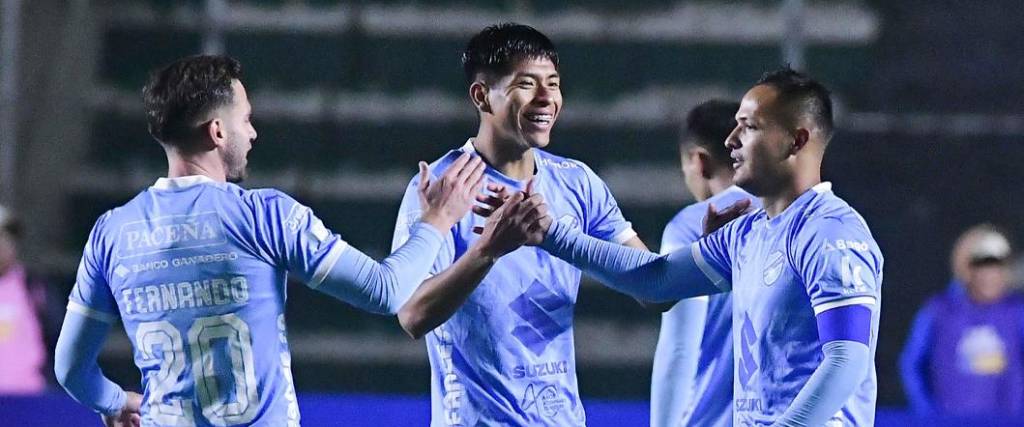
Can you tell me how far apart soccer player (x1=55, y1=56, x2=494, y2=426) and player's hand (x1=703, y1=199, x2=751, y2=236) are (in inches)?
30.1

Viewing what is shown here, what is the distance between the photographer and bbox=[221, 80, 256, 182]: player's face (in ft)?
10.1

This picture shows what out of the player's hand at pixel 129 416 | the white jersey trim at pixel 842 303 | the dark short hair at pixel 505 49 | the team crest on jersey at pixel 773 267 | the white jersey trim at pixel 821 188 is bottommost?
the player's hand at pixel 129 416

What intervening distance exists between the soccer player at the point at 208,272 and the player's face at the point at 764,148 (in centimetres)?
70

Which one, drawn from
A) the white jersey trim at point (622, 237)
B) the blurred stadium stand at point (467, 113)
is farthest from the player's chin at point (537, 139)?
the blurred stadium stand at point (467, 113)

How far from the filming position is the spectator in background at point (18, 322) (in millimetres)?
6570

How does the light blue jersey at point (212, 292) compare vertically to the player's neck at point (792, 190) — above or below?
below

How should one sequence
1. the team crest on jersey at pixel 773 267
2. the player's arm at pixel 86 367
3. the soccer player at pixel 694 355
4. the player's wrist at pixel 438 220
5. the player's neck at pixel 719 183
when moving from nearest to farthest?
the team crest on jersey at pixel 773 267 → the player's arm at pixel 86 367 → the player's wrist at pixel 438 220 → the soccer player at pixel 694 355 → the player's neck at pixel 719 183

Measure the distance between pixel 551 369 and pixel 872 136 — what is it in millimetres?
5382

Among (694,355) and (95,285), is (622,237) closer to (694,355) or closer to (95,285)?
(694,355)

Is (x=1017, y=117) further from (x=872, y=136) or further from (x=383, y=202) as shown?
(x=383, y=202)

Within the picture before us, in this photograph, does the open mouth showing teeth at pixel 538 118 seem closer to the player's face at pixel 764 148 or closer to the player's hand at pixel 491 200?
the player's hand at pixel 491 200

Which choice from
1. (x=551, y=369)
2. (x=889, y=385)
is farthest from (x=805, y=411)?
(x=889, y=385)

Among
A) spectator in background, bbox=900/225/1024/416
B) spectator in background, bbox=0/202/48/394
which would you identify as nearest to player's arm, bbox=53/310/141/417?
spectator in background, bbox=0/202/48/394

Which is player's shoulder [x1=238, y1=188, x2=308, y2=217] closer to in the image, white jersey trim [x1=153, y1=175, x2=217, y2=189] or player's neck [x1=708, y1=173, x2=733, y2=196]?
white jersey trim [x1=153, y1=175, x2=217, y2=189]
